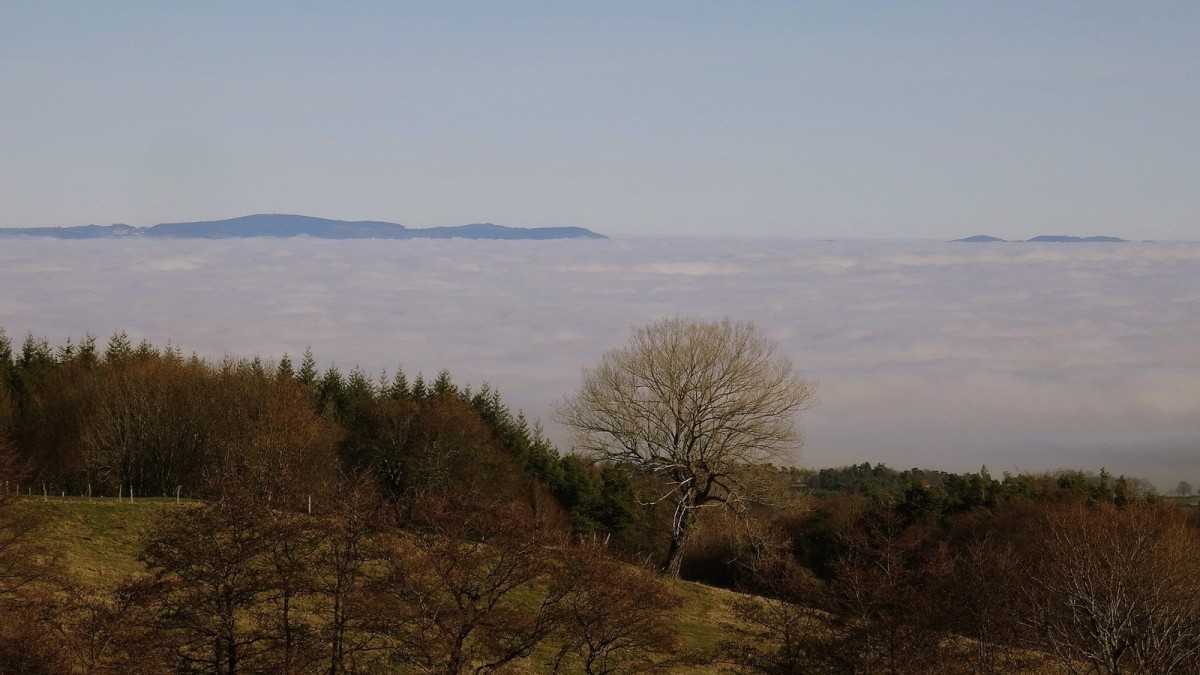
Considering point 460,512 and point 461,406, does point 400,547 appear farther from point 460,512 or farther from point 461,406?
point 461,406

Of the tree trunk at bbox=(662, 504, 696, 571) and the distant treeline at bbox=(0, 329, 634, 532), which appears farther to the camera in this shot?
the distant treeline at bbox=(0, 329, 634, 532)

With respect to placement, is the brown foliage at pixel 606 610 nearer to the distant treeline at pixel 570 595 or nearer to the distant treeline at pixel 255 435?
the distant treeline at pixel 570 595

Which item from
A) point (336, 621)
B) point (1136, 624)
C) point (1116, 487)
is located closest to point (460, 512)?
point (336, 621)

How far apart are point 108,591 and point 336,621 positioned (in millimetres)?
11629

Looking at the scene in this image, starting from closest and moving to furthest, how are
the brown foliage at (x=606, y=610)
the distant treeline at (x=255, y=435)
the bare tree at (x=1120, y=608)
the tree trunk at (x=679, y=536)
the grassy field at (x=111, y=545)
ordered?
1. the bare tree at (x=1120, y=608)
2. the brown foliage at (x=606, y=610)
3. the grassy field at (x=111, y=545)
4. the tree trunk at (x=679, y=536)
5. the distant treeline at (x=255, y=435)


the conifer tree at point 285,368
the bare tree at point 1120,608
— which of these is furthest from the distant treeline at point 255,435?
the bare tree at point 1120,608

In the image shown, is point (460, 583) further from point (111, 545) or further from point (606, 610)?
point (111, 545)

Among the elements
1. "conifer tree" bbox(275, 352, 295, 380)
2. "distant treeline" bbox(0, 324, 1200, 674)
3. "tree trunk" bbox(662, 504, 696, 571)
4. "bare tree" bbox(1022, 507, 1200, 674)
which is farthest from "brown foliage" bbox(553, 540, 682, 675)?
"conifer tree" bbox(275, 352, 295, 380)

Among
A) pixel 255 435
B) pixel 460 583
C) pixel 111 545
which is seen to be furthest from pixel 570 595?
pixel 255 435

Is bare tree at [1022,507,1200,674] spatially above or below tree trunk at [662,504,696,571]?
above

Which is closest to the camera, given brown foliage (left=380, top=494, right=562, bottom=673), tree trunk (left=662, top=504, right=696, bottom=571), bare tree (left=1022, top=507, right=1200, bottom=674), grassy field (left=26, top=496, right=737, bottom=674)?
bare tree (left=1022, top=507, right=1200, bottom=674)

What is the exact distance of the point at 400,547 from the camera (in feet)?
109

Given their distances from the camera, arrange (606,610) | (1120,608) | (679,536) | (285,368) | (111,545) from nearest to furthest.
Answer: (606,610), (1120,608), (111,545), (679,536), (285,368)

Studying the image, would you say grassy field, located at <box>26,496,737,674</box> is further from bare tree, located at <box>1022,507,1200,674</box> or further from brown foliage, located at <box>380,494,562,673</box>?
bare tree, located at <box>1022,507,1200,674</box>
